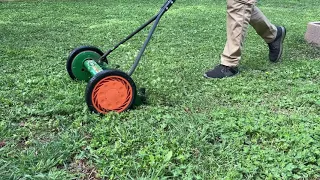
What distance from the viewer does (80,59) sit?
8.99 ft

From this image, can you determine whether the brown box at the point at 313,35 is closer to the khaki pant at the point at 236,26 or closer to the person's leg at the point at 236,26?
the khaki pant at the point at 236,26

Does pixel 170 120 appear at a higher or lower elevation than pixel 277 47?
higher

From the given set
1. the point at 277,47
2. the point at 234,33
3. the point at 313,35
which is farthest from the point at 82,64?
the point at 313,35

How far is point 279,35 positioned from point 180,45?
1.19 m

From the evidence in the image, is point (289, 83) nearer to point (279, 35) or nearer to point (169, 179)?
point (279, 35)

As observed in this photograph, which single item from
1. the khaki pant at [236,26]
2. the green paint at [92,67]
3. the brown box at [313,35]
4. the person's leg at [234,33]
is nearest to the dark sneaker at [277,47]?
the khaki pant at [236,26]

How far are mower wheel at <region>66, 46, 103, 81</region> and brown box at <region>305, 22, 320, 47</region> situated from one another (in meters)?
2.82

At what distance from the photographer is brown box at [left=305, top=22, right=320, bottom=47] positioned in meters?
4.42

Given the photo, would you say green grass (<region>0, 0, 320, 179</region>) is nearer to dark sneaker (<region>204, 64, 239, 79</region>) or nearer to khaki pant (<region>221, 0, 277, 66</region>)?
dark sneaker (<region>204, 64, 239, 79</region>)

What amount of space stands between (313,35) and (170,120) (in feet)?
10.0

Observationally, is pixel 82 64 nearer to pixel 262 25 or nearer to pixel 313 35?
pixel 262 25

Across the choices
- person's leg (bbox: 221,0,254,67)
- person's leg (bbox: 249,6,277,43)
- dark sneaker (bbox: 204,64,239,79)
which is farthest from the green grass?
person's leg (bbox: 249,6,277,43)

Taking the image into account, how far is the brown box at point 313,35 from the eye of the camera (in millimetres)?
4422

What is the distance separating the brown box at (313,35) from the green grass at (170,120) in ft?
0.95
